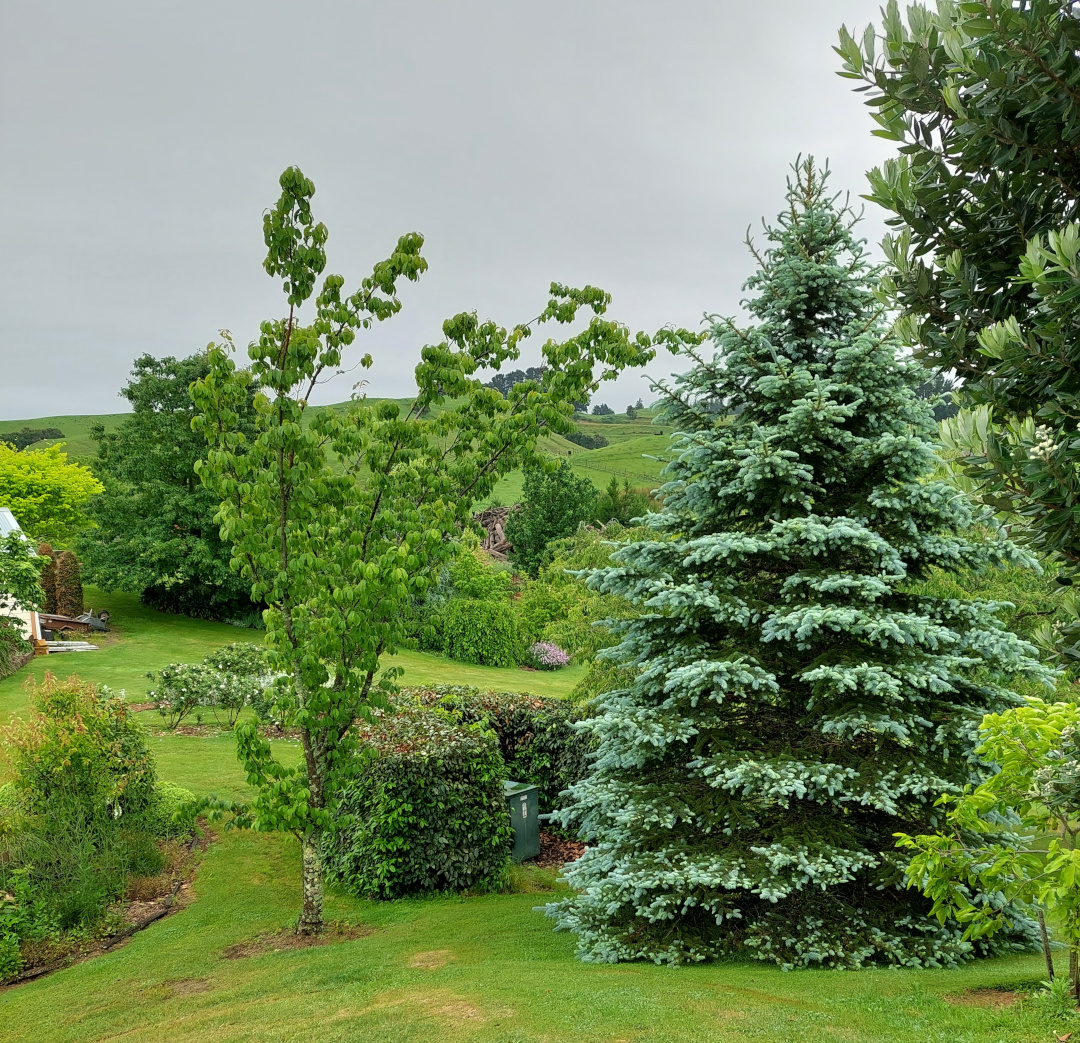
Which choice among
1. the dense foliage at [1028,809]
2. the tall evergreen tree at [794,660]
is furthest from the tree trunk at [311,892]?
the dense foliage at [1028,809]

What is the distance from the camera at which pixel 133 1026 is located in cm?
604

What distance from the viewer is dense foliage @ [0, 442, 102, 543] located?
40.8 metres

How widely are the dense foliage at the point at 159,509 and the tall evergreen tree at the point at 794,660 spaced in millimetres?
27414

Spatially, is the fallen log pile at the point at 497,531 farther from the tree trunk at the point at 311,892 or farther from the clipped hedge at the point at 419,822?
the tree trunk at the point at 311,892

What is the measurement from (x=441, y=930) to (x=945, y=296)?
7509mm

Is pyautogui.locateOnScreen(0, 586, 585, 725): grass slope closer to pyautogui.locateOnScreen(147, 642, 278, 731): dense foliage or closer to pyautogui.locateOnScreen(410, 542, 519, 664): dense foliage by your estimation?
pyautogui.locateOnScreen(410, 542, 519, 664): dense foliage

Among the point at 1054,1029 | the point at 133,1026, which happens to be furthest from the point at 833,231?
the point at 133,1026

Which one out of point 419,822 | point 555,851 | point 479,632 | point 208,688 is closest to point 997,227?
point 419,822

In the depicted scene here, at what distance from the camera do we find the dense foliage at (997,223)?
9.56 feet

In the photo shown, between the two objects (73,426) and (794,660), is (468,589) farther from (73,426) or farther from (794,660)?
(73,426)

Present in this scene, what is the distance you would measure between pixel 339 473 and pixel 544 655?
27091 mm

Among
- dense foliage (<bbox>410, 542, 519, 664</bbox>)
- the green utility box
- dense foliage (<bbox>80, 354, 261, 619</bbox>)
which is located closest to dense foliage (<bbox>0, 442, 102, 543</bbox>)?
dense foliage (<bbox>80, 354, 261, 619</bbox>)

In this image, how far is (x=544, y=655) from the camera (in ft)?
114

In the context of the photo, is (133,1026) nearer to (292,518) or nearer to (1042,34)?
(292,518)
